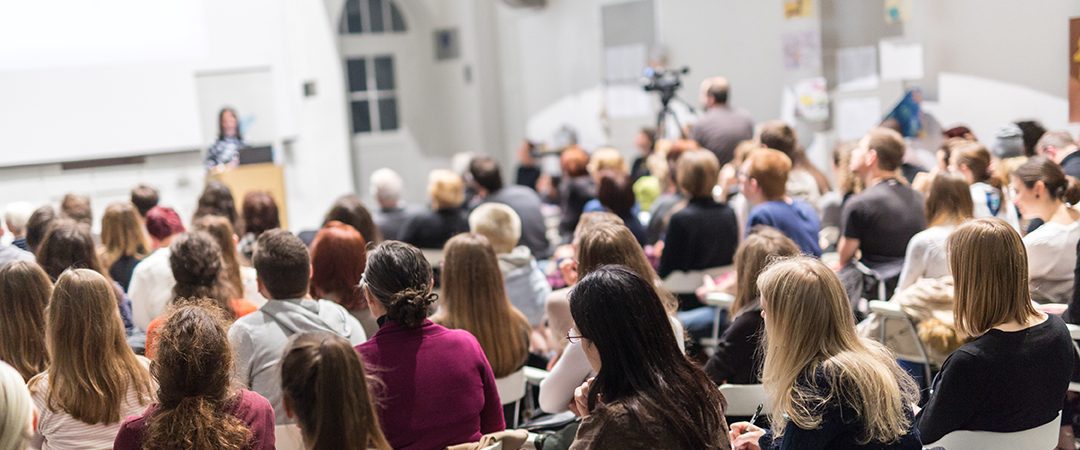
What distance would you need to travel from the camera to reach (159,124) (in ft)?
31.2

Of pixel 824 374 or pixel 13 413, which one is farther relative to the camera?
pixel 824 374

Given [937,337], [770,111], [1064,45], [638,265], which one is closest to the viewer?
[638,265]

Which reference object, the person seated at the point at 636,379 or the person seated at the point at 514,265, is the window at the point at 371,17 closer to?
the person seated at the point at 514,265

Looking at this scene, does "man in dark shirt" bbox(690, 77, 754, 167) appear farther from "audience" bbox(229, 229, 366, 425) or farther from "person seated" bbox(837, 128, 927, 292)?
"audience" bbox(229, 229, 366, 425)

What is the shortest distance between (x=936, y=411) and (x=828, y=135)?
6.25m

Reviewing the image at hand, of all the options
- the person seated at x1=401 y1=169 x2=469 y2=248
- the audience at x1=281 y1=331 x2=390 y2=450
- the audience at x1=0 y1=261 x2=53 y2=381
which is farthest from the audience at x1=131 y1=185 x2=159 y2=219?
the audience at x1=281 y1=331 x2=390 y2=450

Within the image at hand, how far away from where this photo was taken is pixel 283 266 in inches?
130

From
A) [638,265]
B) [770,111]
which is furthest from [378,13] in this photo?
[638,265]

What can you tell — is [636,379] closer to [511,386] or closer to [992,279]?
[992,279]

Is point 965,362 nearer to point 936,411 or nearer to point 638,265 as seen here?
point 936,411

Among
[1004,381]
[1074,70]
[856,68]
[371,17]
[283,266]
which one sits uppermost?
[371,17]

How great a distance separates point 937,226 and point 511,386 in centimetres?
195

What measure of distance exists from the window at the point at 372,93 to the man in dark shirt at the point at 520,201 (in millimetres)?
5805

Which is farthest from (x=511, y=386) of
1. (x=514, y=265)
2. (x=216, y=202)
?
(x=216, y=202)
